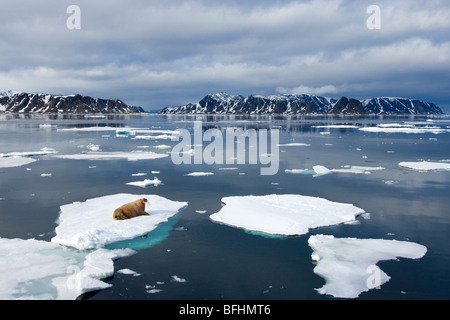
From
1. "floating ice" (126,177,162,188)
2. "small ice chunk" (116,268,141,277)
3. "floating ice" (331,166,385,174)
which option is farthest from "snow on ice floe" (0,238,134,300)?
"floating ice" (331,166,385,174)

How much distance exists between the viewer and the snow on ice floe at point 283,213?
36.4ft

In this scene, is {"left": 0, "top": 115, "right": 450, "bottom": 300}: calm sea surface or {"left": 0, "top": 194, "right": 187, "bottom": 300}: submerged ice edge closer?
{"left": 0, "top": 194, "right": 187, "bottom": 300}: submerged ice edge

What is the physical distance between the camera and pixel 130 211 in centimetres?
1196

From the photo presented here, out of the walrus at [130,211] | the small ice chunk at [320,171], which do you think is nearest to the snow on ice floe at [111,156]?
the small ice chunk at [320,171]

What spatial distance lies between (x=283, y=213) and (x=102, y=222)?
6097 millimetres

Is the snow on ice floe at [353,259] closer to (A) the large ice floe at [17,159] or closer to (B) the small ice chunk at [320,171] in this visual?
(B) the small ice chunk at [320,171]

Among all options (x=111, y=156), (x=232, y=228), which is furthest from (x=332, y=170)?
(x=111, y=156)

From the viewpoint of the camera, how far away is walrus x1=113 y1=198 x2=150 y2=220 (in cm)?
1169

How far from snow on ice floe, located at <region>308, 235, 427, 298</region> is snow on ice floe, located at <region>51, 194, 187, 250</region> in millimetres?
5241

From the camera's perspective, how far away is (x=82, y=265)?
329 inches

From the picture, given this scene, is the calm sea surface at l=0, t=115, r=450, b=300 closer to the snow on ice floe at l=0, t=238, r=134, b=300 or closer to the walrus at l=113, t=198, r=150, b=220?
the snow on ice floe at l=0, t=238, r=134, b=300
